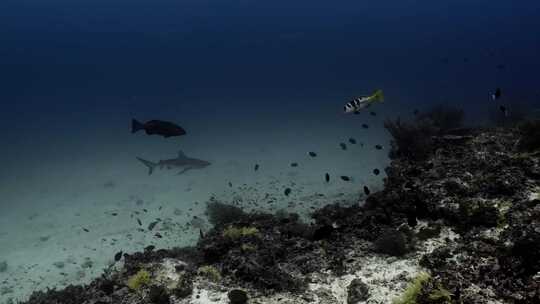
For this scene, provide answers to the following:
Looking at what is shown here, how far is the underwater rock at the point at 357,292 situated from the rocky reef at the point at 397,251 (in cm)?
1

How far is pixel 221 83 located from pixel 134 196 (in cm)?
9250

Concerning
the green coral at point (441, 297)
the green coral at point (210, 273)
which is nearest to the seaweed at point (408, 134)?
the green coral at point (210, 273)

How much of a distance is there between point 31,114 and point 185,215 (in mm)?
60979

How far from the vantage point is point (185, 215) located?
17.1 metres

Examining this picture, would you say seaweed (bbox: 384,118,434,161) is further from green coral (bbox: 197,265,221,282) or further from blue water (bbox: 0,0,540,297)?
green coral (bbox: 197,265,221,282)

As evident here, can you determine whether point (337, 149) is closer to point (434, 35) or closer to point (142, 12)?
point (142, 12)

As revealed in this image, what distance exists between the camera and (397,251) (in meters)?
6.29

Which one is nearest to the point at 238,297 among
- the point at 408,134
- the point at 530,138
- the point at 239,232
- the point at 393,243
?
the point at 239,232

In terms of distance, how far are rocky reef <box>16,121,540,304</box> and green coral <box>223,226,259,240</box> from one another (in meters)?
0.02

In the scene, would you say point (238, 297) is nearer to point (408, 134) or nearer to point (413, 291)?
point (413, 291)

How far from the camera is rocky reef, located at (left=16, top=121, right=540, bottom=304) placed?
16.8 ft

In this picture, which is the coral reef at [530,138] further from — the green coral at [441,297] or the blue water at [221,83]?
the blue water at [221,83]

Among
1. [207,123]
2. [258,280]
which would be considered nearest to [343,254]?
[258,280]

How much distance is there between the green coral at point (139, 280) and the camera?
6.56 metres
